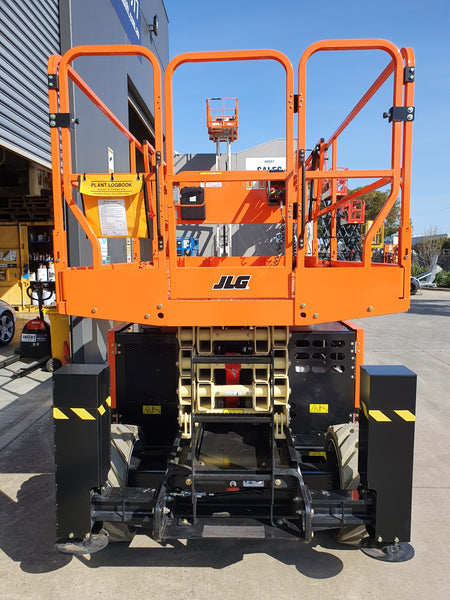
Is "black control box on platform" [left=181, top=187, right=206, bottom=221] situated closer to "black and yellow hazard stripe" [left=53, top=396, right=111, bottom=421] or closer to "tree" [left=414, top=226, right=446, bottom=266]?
"black and yellow hazard stripe" [left=53, top=396, right=111, bottom=421]

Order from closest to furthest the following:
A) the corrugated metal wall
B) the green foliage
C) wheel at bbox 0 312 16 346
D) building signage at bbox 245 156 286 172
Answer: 1. the corrugated metal wall
2. wheel at bbox 0 312 16 346
3. building signage at bbox 245 156 286 172
4. the green foliage

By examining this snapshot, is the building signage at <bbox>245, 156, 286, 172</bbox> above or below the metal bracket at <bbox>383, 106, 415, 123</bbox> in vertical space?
above

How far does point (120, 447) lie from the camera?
10.6 ft

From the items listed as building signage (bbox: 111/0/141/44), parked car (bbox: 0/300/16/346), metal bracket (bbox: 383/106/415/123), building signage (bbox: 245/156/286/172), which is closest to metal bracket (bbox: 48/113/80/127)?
metal bracket (bbox: 383/106/415/123)

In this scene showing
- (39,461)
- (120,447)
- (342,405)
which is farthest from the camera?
(39,461)

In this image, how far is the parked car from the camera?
939cm

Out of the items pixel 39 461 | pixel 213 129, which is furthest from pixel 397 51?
pixel 213 129

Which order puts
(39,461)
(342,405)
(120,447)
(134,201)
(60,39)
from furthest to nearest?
1. (60,39)
2. (39,461)
3. (342,405)
4. (120,447)
5. (134,201)

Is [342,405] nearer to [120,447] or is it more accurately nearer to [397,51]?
[120,447]

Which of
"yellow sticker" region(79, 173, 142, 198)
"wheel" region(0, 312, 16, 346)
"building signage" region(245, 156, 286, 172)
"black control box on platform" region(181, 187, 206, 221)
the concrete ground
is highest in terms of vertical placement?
"building signage" region(245, 156, 286, 172)

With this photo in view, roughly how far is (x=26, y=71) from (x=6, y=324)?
5.62m

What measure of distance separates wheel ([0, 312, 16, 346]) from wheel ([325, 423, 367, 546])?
8.20 m

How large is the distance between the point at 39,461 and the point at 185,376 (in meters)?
2.38

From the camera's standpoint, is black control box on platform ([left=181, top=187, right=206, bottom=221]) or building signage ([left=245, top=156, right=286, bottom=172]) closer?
black control box on platform ([left=181, top=187, right=206, bottom=221])
